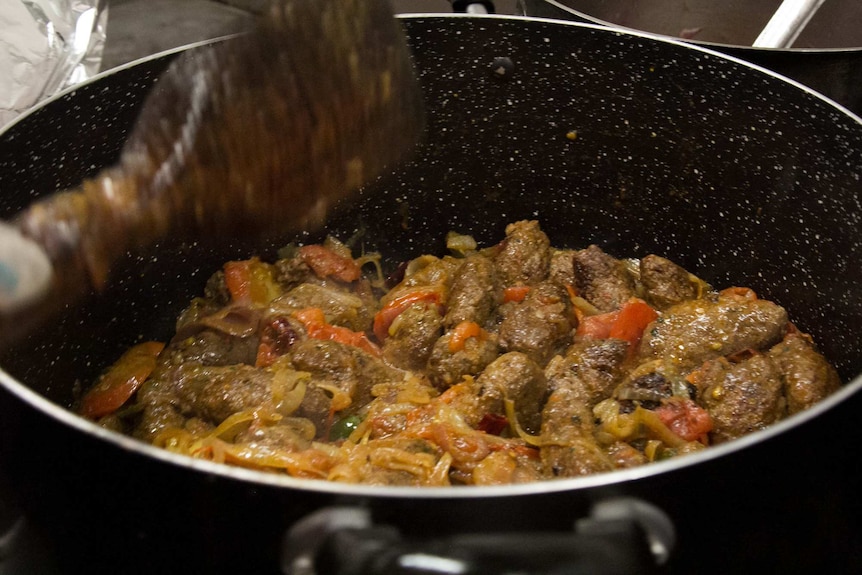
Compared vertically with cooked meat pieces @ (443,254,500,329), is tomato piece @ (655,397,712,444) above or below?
below

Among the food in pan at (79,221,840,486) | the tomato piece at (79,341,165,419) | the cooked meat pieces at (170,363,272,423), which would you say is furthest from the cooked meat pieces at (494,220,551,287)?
the tomato piece at (79,341,165,419)

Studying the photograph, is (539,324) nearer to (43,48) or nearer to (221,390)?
(221,390)

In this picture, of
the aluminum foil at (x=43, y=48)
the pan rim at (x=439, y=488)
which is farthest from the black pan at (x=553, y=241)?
the aluminum foil at (x=43, y=48)

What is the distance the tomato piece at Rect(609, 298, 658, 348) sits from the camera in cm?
284

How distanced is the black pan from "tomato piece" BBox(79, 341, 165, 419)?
1.9 inches

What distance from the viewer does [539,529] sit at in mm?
1262

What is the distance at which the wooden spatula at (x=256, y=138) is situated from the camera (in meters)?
1.77

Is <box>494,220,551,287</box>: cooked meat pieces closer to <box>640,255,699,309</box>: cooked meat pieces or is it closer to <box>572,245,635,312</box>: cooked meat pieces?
<box>572,245,635,312</box>: cooked meat pieces

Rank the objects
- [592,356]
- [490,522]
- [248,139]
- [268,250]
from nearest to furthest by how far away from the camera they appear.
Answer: [490,522] → [248,139] → [592,356] → [268,250]

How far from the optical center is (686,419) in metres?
2.37

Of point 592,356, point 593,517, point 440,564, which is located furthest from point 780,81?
point 440,564

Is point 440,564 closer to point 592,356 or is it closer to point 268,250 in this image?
point 592,356

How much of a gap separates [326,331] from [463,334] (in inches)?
20.3

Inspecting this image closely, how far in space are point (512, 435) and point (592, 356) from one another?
0.41m
